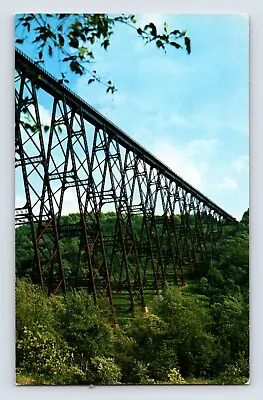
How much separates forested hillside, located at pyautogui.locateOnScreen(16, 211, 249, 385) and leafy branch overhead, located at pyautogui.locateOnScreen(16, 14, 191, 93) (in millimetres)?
864

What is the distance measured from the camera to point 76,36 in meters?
4.04

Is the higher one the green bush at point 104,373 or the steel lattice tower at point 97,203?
the steel lattice tower at point 97,203

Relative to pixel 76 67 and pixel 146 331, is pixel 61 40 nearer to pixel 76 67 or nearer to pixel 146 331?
pixel 76 67

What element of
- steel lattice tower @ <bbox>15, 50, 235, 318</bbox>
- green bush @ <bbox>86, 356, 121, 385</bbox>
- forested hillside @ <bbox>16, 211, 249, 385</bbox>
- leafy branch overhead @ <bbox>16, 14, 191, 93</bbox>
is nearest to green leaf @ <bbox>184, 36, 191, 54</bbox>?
leafy branch overhead @ <bbox>16, 14, 191, 93</bbox>

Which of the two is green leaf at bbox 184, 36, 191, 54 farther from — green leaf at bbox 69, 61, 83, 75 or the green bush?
the green bush

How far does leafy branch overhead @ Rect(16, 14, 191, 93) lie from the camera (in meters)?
4.04

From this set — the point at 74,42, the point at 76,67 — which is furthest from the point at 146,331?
the point at 74,42

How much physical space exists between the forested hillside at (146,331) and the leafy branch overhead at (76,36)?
86cm

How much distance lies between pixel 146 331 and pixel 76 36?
1663mm

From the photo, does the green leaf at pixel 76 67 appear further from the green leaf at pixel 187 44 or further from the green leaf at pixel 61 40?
the green leaf at pixel 187 44

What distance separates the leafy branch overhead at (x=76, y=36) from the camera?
4035 mm

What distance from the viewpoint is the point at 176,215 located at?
4.32m

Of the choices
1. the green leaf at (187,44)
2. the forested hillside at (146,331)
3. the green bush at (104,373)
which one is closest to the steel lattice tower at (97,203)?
the forested hillside at (146,331)
